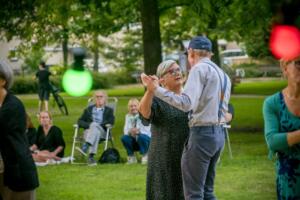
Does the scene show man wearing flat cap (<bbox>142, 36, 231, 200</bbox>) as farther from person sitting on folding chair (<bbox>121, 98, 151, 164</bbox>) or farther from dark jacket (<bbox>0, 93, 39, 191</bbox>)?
person sitting on folding chair (<bbox>121, 98, 151, 164</bbox>)

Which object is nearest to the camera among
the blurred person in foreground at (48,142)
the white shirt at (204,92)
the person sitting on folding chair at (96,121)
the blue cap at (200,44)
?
the white shirt at (204,92)

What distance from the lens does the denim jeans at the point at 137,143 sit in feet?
47.4

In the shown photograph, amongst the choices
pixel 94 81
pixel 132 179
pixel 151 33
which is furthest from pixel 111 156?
pixel 94 81

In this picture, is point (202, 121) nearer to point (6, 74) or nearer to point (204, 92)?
point (204, 92)

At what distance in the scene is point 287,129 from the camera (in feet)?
15.3

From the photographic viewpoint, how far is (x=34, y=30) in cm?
2138

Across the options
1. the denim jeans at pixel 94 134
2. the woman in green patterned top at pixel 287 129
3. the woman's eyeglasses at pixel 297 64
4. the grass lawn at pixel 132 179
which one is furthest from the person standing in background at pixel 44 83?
the woman's eyeglasses at pixel 297 64

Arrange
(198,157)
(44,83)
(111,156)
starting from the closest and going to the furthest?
(198,157) → (111,156) → (44,83)

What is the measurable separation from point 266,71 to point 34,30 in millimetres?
41164

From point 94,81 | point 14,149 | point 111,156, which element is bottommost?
point 94,81

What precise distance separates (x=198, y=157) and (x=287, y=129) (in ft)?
→ 9.00

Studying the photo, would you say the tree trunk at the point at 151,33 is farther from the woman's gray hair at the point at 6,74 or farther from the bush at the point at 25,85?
the bush at the point at 25,85

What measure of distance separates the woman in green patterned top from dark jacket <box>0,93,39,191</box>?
215cm

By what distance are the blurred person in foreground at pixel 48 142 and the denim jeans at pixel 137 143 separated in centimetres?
117
